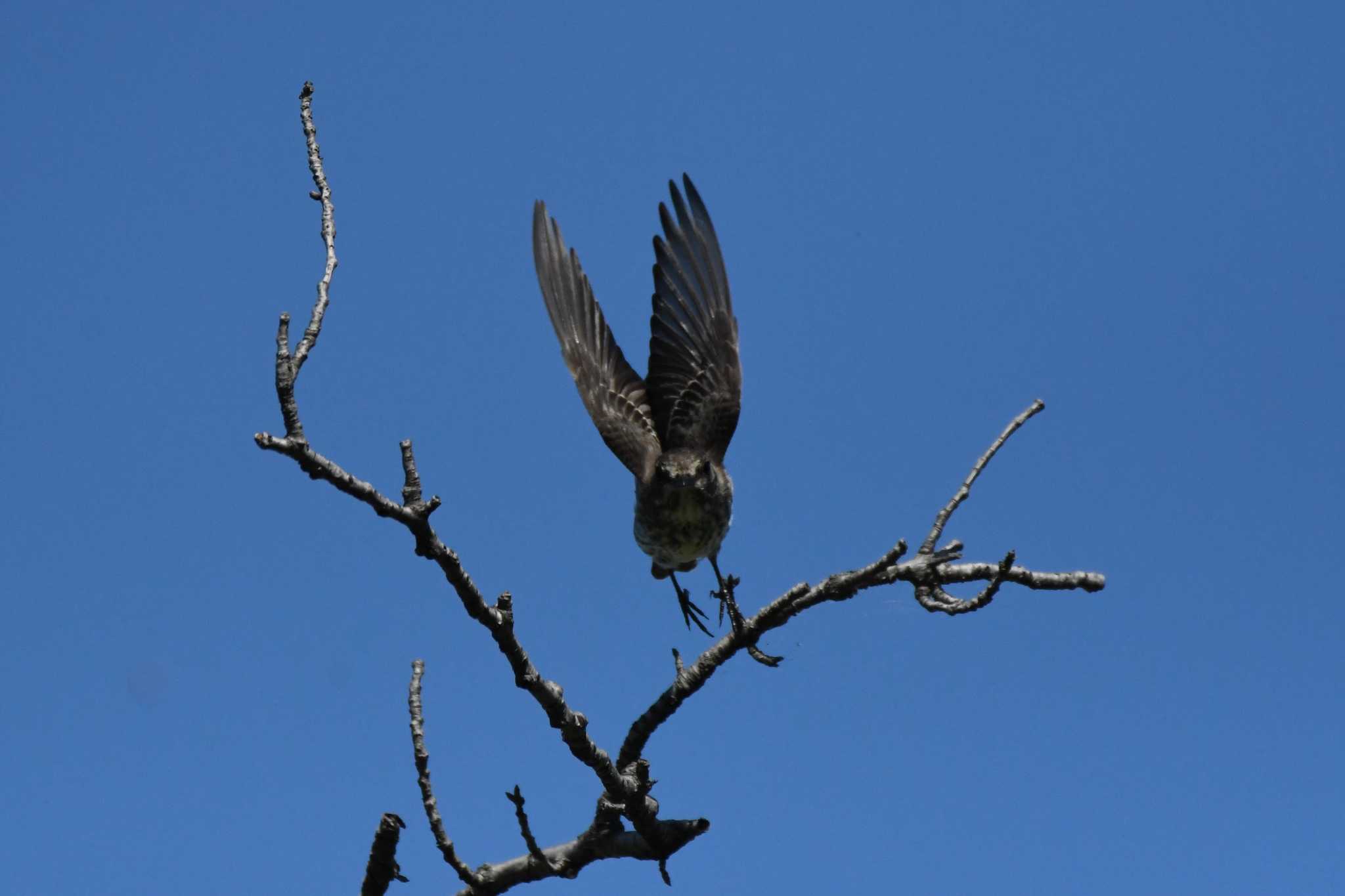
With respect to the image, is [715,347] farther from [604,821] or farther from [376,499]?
[376,499]

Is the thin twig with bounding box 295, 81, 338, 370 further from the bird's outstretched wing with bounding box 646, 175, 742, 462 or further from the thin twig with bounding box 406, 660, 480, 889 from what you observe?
the bird's outstretched wing with bounding box 646, 175, 742, 462

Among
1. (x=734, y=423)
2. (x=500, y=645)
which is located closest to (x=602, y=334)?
(x=734, y=423)

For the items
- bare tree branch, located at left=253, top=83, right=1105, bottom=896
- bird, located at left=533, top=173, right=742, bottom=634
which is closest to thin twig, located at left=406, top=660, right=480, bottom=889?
bare tree branch, located at left=253, top=83, right=1105, bottom=896

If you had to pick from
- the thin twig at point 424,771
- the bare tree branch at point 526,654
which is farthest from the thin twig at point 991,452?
the thin twig at point 424,771

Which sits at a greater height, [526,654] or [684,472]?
[684,472]

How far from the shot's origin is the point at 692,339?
7266 mm

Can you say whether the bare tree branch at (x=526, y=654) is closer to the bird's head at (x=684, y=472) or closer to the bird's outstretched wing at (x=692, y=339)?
the bird's head at (x=684, y=472)

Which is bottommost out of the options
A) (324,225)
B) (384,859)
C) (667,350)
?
(384,859)

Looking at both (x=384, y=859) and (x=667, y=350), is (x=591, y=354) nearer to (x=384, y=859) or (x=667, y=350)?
(x=667, y=350)

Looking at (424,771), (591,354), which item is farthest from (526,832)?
(591,354)

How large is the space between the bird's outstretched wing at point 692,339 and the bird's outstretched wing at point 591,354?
0.43 ft

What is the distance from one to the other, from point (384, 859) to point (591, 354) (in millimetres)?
3743

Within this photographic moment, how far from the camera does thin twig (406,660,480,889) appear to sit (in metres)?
4.21

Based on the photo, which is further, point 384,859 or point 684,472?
point 684,472
